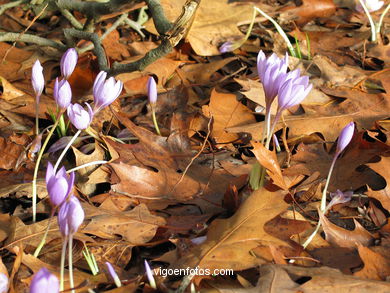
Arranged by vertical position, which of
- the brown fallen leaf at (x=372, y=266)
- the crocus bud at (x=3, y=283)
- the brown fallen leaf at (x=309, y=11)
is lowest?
the brown fallen leaf at (x=309, y=11)

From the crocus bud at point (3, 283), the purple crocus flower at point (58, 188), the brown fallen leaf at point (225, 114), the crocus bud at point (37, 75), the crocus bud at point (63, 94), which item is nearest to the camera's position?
the crocus bud at point (3, 283)

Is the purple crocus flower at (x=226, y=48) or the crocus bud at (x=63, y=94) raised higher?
the crocus bud at (x=63, y=94)

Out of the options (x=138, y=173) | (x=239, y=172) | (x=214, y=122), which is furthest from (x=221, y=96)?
(x=138, y=173)

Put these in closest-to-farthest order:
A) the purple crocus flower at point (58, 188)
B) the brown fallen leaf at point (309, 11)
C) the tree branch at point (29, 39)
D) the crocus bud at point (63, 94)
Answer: the purple crocus flower at point (58, 188) → the crocus bud at point (63, 94) → the tree branch at point (29, 39) → the brown fallen leaf at point (309, 11)

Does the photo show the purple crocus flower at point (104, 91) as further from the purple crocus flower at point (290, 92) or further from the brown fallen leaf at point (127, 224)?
the purple crocus flower at point (290, 92)

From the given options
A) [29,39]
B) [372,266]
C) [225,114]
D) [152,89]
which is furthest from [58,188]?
[29,39]

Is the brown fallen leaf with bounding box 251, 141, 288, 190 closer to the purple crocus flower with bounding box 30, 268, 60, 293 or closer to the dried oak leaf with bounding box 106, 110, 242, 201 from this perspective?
the dried oak leaf with bounding box 106, 110, 242, 201

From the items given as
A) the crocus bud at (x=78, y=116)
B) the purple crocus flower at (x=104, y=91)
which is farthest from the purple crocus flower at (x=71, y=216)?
the purple crocus flower at (x=104, y=91)
